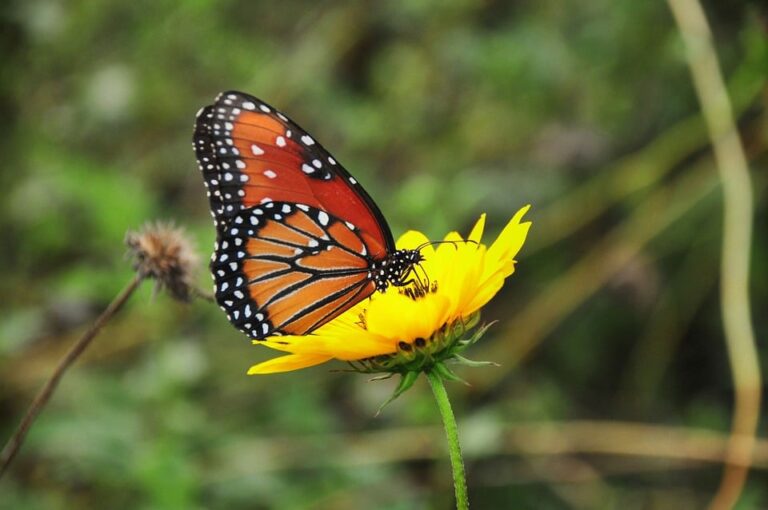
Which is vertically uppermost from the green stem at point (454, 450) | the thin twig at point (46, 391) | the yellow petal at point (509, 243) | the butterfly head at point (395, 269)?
the butterfly head at point (395, 269)

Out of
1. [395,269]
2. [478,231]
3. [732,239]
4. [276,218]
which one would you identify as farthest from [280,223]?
[732,239]

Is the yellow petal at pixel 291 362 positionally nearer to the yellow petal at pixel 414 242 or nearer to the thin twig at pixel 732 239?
the yellow petal at pixel 414 242

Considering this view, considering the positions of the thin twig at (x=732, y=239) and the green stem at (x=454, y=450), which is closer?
the green stem at (x=454, y=450)

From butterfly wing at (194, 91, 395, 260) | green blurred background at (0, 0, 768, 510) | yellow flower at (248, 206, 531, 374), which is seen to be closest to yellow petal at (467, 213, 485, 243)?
yellow flower at (248, 206, 531, 374)

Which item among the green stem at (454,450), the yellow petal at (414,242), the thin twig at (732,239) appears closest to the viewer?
the green stem at (454,450)

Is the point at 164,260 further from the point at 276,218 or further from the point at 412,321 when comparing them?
the point at 412,321

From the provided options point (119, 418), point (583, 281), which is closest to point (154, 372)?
point (119, 418)

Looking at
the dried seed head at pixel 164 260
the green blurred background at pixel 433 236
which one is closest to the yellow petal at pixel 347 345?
the dried seed head at pixel 164 260

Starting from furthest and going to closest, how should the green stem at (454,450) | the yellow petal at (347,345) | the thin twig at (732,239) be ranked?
the thin twig at (732,239) → the yellow petal at (347,345) → the green stem at (454,450)
